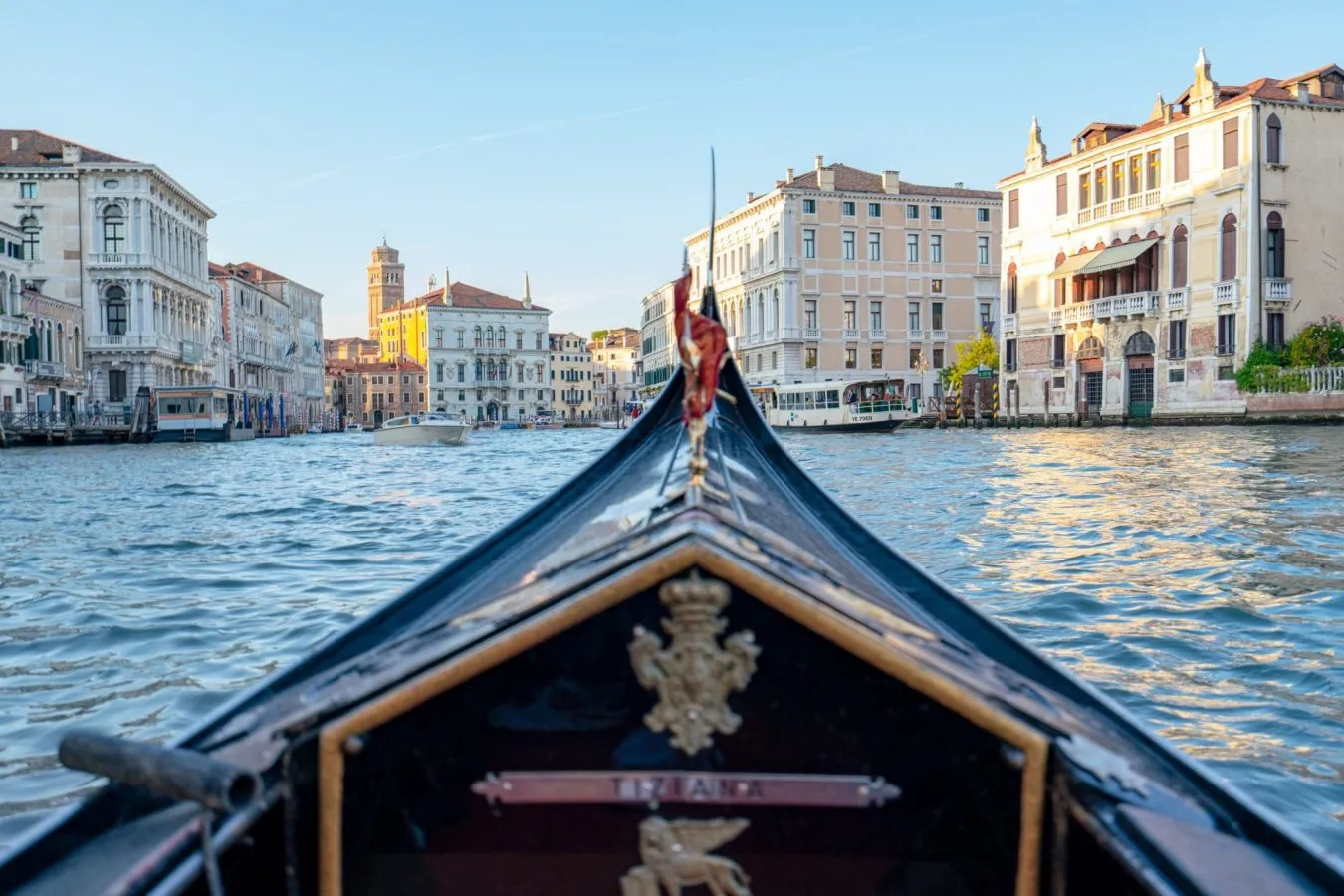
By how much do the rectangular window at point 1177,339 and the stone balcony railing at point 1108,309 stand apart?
21.0 inches

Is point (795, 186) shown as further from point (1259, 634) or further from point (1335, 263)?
point (1259, 634)

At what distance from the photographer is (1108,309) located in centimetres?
1888

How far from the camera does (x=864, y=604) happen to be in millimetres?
1003

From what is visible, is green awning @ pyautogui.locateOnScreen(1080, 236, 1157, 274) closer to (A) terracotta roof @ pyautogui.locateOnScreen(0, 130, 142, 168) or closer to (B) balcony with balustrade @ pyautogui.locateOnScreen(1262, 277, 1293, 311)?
(B) balcony with balustrade @ pyautogui.locateOnScreen(1262, 277, 1293, 311)

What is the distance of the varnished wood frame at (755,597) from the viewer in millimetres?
898

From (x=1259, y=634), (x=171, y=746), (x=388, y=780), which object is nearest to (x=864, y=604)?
(x=388, y=780)

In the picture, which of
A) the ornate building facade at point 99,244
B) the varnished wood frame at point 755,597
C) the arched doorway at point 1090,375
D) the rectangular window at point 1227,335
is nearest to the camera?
the varnished wood frame at point 755,597

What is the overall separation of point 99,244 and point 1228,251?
2232cm

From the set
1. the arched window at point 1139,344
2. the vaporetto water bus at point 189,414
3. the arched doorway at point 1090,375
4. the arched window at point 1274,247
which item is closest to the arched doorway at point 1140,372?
the arched window at point 1139,344

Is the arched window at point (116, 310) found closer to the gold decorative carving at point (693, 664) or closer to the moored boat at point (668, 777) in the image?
the moored boat at point (668, 777)

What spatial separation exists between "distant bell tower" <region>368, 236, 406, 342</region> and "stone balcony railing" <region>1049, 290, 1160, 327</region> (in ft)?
188

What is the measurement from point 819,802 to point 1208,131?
737 inches

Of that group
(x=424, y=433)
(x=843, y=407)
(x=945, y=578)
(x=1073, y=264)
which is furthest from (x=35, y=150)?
(x=945, y=578)

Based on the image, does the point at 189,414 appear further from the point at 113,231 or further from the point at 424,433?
Result: the point at 113,231
